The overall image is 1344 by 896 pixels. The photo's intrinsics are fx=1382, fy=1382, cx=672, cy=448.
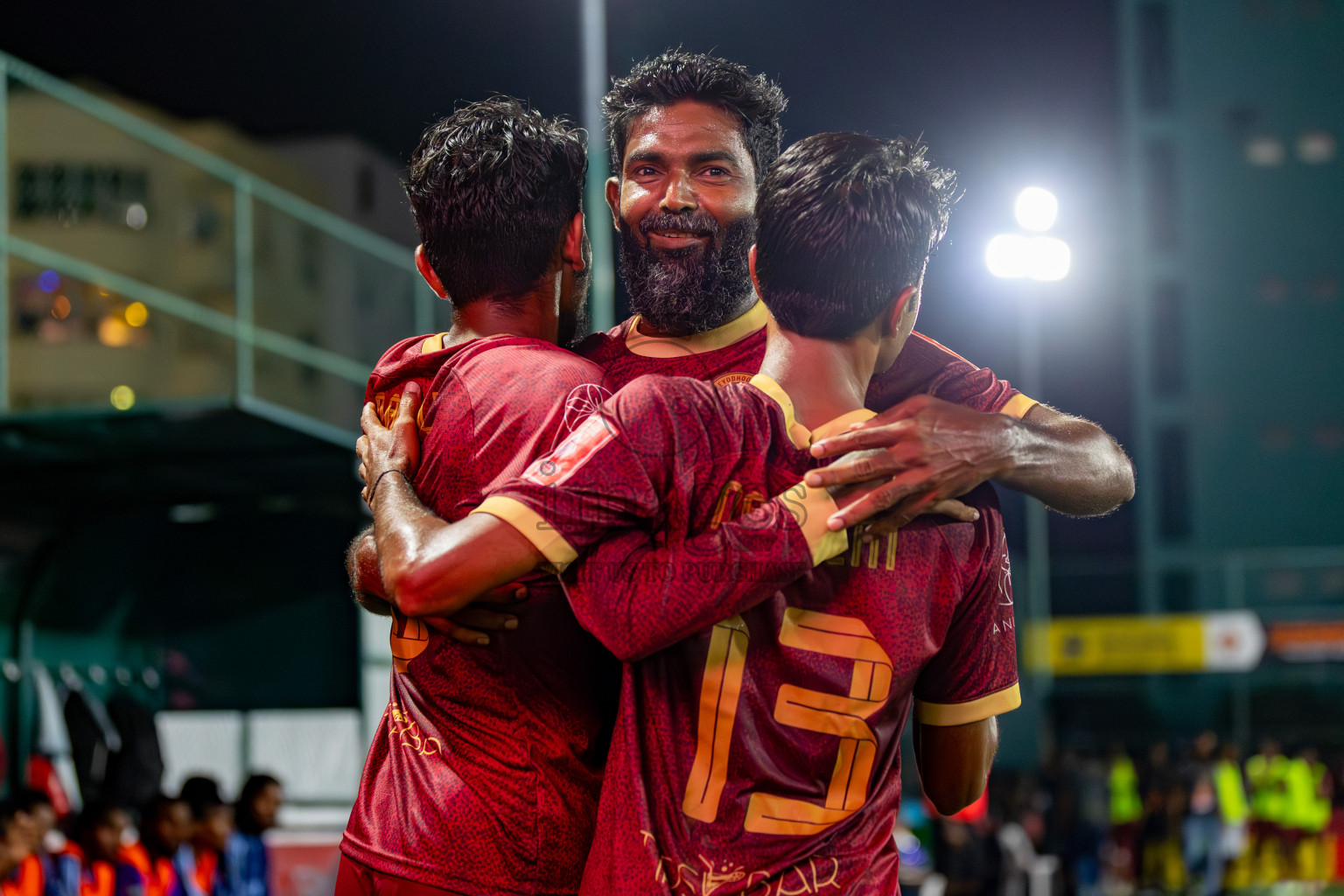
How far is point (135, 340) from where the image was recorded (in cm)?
878

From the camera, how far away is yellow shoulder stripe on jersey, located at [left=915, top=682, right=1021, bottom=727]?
7.54 ft

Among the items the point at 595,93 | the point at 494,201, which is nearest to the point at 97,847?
the point at 595,93

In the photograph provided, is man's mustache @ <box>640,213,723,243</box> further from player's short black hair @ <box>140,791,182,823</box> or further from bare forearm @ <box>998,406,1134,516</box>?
player's short black hair @ <box>140,791,182,823</box>

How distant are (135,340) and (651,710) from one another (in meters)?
7.55

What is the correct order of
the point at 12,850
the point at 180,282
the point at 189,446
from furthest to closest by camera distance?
the point at 180,282 < the point at 189,446 < the point at 12,850

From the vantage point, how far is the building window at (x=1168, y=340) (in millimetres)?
40812

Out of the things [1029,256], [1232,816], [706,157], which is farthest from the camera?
[1232,816]

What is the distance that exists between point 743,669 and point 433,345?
931mm

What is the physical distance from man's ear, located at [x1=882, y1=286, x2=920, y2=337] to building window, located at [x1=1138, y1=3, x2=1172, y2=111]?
145 ft

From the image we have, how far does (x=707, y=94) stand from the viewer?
9.59 ft

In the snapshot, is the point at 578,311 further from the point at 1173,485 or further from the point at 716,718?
the point at 1173,485

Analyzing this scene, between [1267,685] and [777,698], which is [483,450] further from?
[1267,685]

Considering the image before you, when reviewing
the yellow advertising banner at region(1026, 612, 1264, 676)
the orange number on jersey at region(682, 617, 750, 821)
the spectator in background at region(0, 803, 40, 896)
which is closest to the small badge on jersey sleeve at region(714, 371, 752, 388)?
the orange number on jersey at region(682, 617, 750, 821)

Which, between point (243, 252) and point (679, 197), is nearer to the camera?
point (679, 197)
